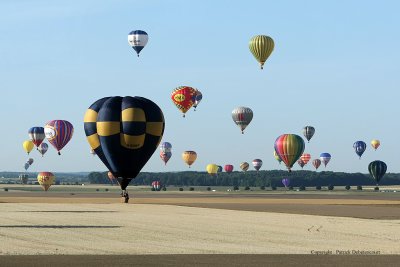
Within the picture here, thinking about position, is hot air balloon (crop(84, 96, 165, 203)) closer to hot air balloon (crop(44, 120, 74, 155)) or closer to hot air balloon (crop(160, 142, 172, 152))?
hot air balloon (crop(44, 120, 74, 155))

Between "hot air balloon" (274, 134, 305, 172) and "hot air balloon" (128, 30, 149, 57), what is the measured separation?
85.1 ft

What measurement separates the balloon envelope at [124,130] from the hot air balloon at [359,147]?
364 ft

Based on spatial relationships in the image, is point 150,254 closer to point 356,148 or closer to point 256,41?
point 256,41

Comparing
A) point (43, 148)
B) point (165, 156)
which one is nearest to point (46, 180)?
point (43, 148)

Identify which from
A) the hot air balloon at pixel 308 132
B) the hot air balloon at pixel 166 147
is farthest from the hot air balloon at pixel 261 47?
the hot air balloon at pixel 166 147

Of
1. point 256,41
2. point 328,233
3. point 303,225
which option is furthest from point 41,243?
point 256,41

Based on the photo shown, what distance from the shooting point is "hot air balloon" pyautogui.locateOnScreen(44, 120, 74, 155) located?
136 m

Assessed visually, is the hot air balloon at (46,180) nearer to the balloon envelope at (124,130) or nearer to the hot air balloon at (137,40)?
the hot air balloon at (137,40)

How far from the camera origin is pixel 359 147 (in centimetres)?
→ 18688

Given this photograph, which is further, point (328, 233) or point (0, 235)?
point (328, 233)

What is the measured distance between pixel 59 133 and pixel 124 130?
59.6 meters

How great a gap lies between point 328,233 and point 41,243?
1460cm

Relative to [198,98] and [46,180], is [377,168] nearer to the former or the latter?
[198,98]

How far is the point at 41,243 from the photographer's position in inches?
1464
